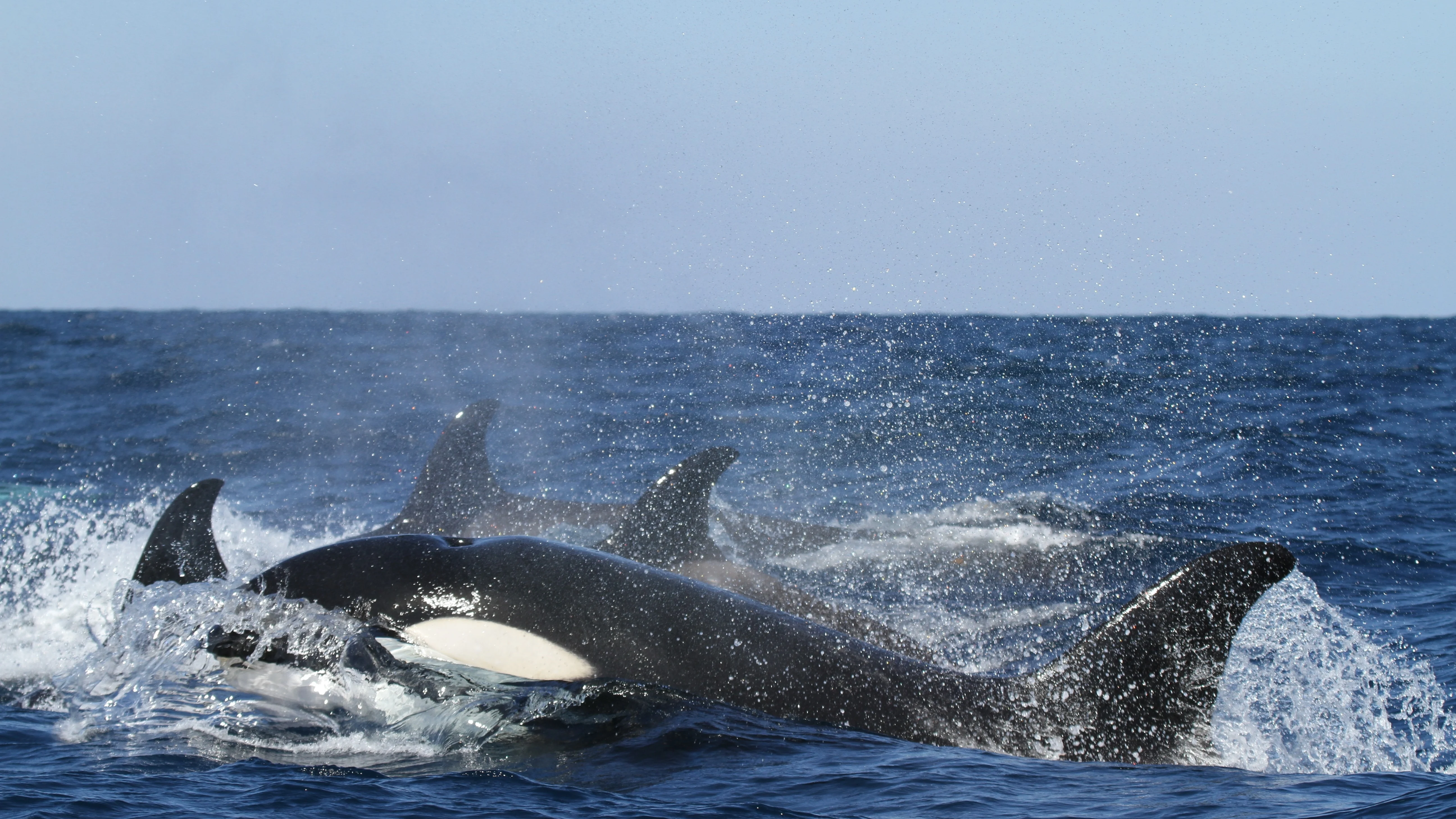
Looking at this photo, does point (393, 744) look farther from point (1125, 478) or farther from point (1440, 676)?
point (1125, 478)

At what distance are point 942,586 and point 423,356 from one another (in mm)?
27897

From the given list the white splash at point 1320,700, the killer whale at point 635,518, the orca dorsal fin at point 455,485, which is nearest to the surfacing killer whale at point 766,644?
the white splash at point 1320,700

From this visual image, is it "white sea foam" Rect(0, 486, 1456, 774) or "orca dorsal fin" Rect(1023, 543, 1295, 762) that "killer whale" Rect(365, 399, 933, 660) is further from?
"orca dorsal fin" Rect(1023, 543, 1295, 762)

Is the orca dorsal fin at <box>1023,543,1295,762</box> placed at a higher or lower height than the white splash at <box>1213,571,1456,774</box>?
higher

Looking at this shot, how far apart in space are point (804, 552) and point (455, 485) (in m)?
3.06

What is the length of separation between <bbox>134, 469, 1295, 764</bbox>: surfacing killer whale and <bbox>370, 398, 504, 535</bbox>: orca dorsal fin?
Result: 3427 mm

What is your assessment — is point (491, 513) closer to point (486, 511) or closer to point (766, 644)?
point (486, 511)

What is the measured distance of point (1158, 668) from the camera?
455cm

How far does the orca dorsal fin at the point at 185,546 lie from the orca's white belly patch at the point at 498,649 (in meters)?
1.43

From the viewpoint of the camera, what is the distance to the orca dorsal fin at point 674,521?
744 centimetres

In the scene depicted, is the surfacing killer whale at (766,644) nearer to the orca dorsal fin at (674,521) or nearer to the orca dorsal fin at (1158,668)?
the orca dorsal fin at (1158,668)

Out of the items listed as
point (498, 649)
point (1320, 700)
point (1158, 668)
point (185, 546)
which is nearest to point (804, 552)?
point (1320, 700)

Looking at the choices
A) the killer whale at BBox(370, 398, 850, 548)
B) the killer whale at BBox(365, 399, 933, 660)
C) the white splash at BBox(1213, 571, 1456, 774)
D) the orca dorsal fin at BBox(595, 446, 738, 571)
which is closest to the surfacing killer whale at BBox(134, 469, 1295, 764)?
the white splash at BBox(1213, 571, 1456, 774)

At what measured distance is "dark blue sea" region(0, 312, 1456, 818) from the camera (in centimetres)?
431
